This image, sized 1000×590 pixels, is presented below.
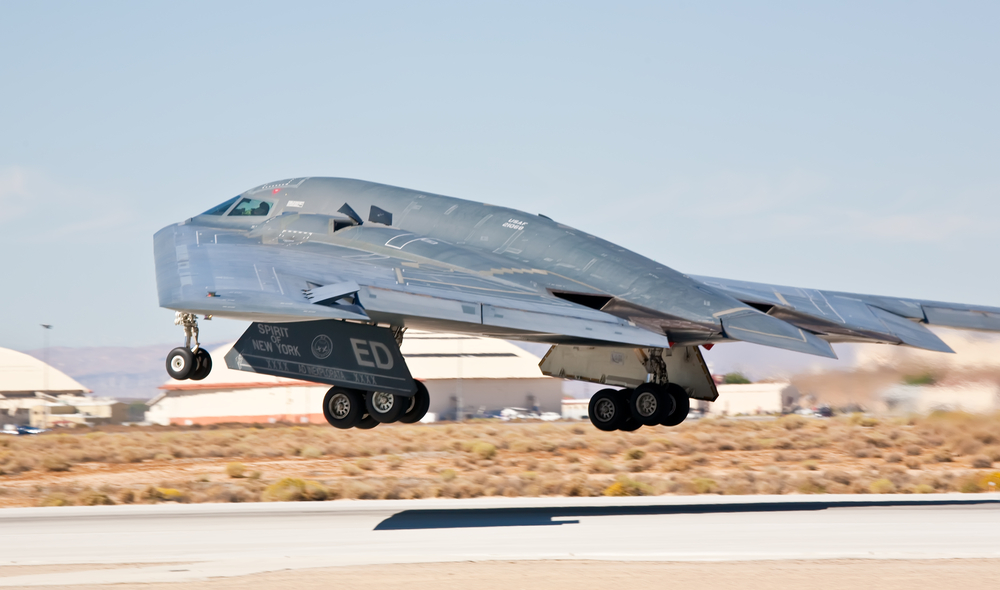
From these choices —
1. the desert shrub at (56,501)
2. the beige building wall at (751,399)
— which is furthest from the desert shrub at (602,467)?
the desert shrub at (56,501)

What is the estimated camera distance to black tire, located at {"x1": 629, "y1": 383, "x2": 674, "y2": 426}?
76.1 feet

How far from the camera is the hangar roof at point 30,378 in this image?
334 ft

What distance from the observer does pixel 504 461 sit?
151 feet

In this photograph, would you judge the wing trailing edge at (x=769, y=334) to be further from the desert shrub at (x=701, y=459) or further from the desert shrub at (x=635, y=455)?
the desert shrub at (x=635, y=455)

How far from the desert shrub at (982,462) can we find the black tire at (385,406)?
30022 mm

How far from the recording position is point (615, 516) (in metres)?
25.3

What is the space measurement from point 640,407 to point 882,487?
13990 mm

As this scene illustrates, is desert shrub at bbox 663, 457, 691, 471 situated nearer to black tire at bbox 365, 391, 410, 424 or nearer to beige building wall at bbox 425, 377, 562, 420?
black tire at bbox 365, 391, 410, 424

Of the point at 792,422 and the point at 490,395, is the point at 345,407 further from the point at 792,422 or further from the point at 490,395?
the point at 490,395

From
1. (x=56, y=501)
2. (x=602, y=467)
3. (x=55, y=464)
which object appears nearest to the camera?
(x=56, y=501)

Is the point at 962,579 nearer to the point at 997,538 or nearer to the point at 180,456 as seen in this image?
the point at 997,538

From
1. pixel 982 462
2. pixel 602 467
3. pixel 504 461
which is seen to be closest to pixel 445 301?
pixel 602 467

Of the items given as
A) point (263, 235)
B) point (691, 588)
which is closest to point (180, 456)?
point (263, 235)

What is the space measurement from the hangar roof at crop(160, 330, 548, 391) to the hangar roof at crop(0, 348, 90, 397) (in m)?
19.1
